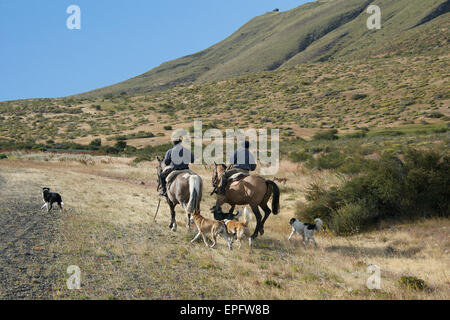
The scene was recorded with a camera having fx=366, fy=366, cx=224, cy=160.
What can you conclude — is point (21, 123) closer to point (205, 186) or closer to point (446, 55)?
point (205, 186)

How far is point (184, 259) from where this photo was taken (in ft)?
27.3

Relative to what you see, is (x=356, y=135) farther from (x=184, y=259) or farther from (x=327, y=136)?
(x=184, y=259)

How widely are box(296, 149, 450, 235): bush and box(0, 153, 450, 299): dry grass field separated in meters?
0.61

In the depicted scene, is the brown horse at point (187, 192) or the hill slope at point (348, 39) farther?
the hill slope at point (348, 39)

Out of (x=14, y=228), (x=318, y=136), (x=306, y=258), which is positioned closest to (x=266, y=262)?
(x=306, y=258)

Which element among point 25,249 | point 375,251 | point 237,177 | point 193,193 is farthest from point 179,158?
point 375,251

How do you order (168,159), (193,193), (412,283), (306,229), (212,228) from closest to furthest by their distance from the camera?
(412,283) < (212,228) < (193,193) < (306,229) < (168,159)

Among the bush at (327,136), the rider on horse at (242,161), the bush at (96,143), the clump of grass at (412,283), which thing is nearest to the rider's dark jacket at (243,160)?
the rider on horse at (242,161)

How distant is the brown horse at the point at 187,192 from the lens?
10.3 meters

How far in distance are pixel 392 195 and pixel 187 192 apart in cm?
726

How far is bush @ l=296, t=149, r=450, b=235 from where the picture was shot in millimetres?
12734

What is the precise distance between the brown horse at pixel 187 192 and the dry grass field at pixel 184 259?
0.82 m

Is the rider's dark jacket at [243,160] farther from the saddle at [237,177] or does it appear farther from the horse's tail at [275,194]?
the horse's tail at [275,194]
